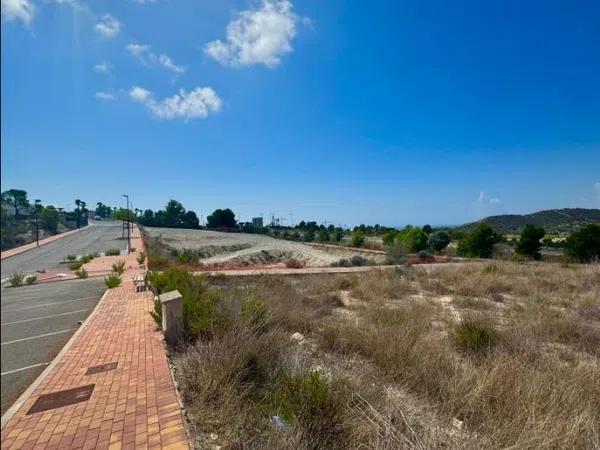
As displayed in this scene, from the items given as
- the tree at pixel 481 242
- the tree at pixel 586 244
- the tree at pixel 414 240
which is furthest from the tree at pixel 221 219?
the tree at pixel 586 244

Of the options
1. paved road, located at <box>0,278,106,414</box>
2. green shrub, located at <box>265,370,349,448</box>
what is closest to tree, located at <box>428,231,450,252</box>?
paved road, located at <box>0,278,106,414</box>

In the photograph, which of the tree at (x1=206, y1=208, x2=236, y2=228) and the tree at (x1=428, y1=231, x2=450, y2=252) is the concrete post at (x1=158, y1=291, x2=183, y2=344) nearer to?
the tree at (x1=428, y1=231, x2=450, y2=252)

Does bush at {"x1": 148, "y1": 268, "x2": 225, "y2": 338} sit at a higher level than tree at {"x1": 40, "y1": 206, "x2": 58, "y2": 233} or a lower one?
lower

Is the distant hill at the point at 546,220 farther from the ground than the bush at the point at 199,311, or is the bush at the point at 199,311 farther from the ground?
the distant hill at the point at 546,220

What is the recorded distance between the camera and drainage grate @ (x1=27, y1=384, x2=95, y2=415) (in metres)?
3.81

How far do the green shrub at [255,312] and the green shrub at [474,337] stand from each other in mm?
3815

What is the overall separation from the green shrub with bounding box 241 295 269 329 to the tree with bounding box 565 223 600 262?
85.4 ft

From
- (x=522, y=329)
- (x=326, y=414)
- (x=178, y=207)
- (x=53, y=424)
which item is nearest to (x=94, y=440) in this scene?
(x=53, y=424)

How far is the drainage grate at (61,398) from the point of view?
3.81 meters

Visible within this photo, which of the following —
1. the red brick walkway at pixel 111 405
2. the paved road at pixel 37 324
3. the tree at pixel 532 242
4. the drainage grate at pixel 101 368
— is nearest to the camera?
the red brick walkway at pixel 111 405

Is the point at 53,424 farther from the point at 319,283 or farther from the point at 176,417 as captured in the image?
the point at 319,283

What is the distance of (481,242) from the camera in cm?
2622

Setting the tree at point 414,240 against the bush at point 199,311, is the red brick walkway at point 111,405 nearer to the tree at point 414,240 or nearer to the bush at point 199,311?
the bush at point 199,311

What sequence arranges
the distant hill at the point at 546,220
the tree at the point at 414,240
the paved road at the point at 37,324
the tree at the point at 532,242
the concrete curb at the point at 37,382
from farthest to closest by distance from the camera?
the distant hill at the point at 546,220
the tree at the point at 414,240
the tree at the point at 532,242
the paved road at the point at 37,324
the concrete curb at the point at 37,382
